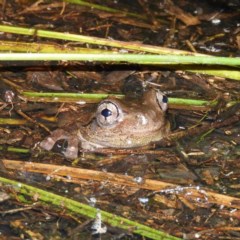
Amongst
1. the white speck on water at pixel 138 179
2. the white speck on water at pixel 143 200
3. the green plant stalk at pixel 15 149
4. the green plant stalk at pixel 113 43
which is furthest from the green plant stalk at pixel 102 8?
the white speck on water at pixel 143 200

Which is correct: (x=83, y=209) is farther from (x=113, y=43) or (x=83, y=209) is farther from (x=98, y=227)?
(x=113, y=43)

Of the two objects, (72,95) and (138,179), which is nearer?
(138,179)

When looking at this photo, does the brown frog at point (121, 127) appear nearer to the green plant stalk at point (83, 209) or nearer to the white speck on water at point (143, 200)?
the green plant stalk at point (83, 209)

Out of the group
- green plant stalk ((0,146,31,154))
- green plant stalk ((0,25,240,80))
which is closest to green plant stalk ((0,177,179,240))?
green plant stalk ((0,146,31,154))

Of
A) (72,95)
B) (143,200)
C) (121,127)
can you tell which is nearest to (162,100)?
(121,127)

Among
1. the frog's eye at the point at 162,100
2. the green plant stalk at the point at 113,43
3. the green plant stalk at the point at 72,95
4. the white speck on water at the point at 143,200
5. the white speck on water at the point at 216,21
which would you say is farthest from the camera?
the white speck on water at the point at 216,21

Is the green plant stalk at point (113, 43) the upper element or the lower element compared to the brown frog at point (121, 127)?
upper
